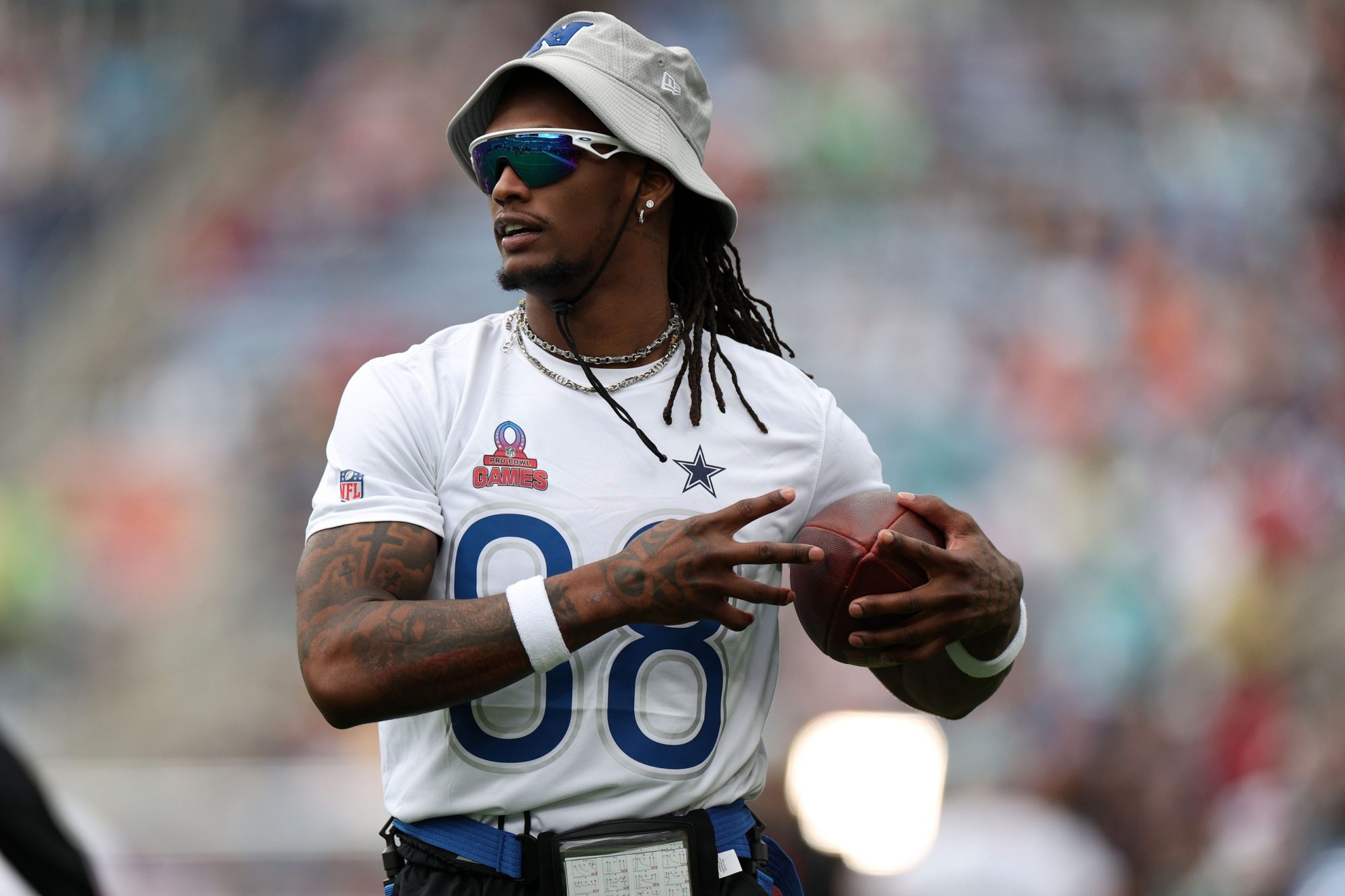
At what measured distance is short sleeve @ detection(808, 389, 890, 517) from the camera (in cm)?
291

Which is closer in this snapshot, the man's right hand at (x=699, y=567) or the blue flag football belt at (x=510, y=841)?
the man's right hand at (x=699, y=567)

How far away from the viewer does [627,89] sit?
2.88m

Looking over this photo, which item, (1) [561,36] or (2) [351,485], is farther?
(1) [561,36]

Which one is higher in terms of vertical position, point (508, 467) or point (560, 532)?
point (508, 467)

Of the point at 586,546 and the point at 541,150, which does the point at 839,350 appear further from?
the point at 586,546

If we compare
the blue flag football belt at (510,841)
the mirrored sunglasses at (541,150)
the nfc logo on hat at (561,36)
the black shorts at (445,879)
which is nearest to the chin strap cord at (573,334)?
the mirrored sunglasses at (541,150)

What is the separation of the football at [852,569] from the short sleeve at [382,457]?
2.27 feet

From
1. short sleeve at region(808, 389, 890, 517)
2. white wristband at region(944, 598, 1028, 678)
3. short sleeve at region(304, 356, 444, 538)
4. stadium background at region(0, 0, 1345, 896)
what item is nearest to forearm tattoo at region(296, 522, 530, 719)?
short sleeve at region(304, 356, 444, 538)

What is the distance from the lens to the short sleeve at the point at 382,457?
8.24 feet

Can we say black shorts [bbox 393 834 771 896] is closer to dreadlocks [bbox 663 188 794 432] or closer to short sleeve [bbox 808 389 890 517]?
short sleeve [bbox 808 389 890 517]

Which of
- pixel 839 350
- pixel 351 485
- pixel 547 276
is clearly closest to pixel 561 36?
pixel 547 276

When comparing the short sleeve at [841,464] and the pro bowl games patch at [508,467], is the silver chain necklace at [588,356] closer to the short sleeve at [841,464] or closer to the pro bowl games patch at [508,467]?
the pro bowl games patch at [508,467]

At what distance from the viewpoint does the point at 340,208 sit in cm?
1101

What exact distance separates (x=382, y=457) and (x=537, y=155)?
66cm
